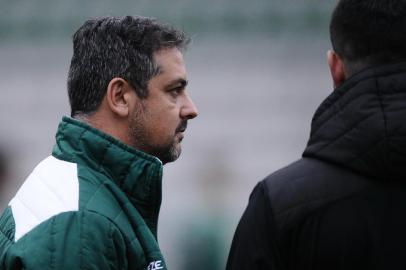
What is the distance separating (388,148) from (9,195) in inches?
216

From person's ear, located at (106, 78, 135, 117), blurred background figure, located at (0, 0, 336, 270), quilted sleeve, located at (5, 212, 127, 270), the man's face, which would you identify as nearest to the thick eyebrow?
the man's face

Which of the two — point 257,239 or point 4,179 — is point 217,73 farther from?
point 257,239

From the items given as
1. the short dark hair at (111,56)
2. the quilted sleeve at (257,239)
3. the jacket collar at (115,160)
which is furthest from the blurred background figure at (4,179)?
the quilted sleeve at (257,239)

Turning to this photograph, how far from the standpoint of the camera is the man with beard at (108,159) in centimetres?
216

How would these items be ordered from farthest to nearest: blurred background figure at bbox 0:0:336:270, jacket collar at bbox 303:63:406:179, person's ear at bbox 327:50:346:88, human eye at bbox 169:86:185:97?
blurred background figure at bbox 0:0:336:270
human eye at bbox 169:86:185:97
person's ear at bbox 327:50:346:88
jacket collar at bbox 303:63:406:179

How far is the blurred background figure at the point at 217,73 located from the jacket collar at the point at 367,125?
6417mm

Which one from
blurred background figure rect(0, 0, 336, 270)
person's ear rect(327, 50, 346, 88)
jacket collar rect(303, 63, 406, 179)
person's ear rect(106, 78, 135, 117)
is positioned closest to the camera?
jacket collar rect(303, 63, 406, 179)

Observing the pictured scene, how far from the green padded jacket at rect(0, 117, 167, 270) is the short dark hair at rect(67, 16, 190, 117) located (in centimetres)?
11

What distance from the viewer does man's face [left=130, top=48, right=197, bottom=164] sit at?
2.46 meters

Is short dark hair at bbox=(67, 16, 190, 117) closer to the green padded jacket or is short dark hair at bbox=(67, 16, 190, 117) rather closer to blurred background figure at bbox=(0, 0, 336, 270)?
the green padded jacket

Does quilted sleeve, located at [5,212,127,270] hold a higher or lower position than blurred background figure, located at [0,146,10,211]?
higher

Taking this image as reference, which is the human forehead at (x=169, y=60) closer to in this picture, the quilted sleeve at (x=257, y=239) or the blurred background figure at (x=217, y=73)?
Result: the quilted sleeve at (x=257, y=239)

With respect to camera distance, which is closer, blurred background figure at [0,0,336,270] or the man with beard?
the man with beard

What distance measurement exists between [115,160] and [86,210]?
204 millimetres
